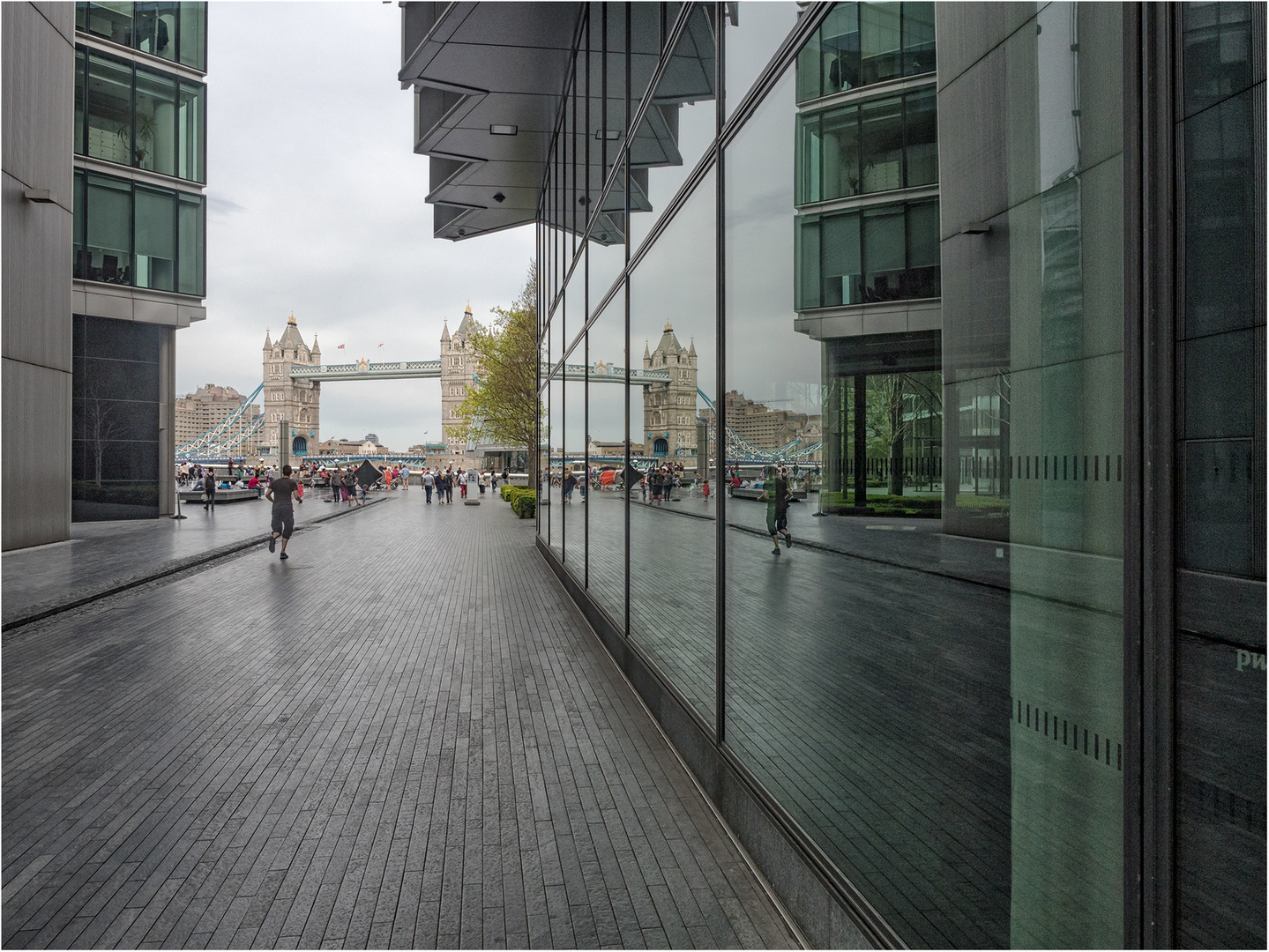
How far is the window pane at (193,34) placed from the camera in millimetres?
26719

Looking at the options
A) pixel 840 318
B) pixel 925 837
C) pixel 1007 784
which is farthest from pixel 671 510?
pixel 1007 784

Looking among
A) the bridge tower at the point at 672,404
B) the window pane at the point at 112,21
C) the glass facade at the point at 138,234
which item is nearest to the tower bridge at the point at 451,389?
the bridge tower at the point at 672,404

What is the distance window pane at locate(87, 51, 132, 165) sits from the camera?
2467cm

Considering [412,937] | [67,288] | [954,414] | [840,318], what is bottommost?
[412,937]

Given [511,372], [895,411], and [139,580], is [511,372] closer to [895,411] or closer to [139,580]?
[139,580]

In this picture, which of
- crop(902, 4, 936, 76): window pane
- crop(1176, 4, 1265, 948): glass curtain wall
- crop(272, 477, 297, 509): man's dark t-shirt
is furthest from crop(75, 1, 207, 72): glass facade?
crop(1176, 4, 1265, 948): glass curtain wall

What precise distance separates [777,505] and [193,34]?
1225 inches

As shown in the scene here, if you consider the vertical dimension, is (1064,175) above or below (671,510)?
above

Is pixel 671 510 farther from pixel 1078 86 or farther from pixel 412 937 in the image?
pixel 1078 86

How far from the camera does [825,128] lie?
9.34 feet

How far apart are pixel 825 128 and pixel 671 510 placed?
3348 millimetres

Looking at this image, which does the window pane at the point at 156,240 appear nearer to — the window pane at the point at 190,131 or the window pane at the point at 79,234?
the window pane at the point at 190,131

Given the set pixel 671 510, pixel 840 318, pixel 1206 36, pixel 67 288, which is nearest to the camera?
pixel 1206 36

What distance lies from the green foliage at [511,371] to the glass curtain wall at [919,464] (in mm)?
27870
